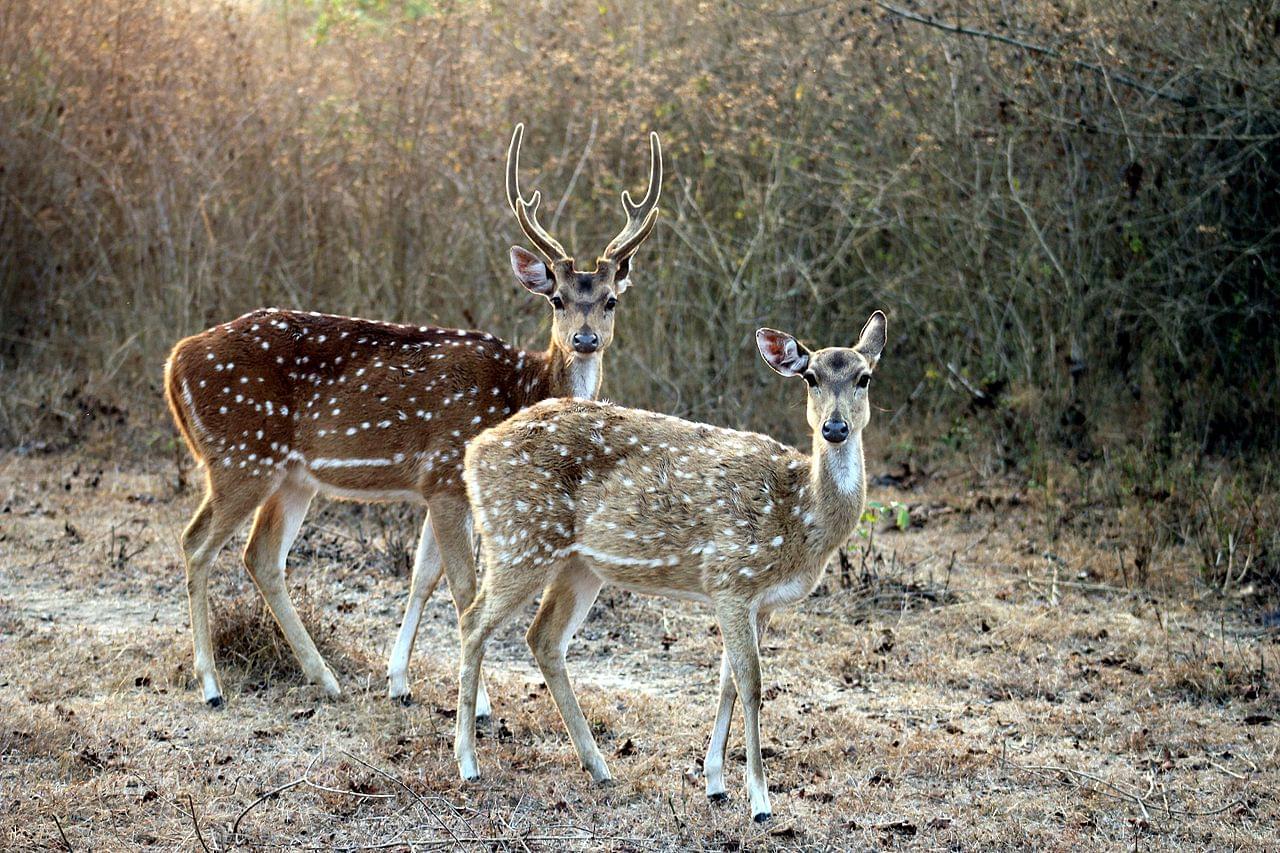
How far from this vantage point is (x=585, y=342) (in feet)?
23.5

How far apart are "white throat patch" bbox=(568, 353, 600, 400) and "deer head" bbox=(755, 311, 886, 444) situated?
146 centimetres

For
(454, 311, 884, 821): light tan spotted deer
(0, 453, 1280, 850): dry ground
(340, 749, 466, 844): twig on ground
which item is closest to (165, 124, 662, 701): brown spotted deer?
(0, 453, 1280, 850): dry ground

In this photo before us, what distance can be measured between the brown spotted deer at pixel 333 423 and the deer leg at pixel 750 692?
5.35 ft

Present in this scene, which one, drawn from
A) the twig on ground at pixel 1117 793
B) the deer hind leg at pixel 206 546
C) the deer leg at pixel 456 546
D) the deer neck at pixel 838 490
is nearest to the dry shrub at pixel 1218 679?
the twig on ground at pixel 1117 793

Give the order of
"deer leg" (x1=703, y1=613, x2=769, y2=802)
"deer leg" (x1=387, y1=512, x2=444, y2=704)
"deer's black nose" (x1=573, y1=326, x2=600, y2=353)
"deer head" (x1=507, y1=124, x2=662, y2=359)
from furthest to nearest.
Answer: "deer head" (x1=507, y1=124, x2=662, y2=359) → "deer's black nose" (x1=573, y1=326, x2=600, y2=353) → "deer leg" (x1=387, y1=512, x2=444, y2=704) → "deer leg" (x1=703, y1=613, x2=769, y2=802)

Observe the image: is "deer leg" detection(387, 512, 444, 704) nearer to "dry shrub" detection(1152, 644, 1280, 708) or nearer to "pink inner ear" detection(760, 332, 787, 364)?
"pink inner ear" detection(760, 332, 787, 364)

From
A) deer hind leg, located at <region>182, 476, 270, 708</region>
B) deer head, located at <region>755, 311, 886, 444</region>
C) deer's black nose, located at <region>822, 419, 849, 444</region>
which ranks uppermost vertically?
deer head, located at <region>755, 311, 886, 444</region>

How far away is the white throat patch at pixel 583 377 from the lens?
23.6ft

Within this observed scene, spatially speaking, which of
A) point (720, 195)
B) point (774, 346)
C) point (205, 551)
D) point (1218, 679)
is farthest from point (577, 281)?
point (720, 195)

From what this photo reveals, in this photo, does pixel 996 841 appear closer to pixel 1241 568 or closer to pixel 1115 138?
pixel 1241 568

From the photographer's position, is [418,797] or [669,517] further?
[669,517]

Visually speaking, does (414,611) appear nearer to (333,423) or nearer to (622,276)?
(333,423)

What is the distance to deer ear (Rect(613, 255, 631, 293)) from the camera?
7472mm

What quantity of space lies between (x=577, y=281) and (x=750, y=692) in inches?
101
